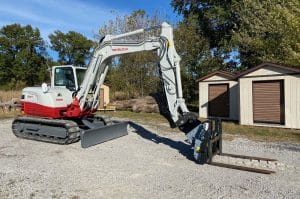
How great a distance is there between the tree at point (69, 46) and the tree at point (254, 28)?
3157 cm

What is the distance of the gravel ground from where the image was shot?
5559 mm

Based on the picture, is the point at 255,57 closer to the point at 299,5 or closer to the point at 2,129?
the point at 299,5

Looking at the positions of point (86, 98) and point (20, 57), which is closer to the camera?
point (86, 98)

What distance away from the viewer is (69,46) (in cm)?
5809

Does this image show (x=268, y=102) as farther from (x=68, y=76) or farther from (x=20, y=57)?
(x=20, y=57)

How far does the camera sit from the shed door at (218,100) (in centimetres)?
1683

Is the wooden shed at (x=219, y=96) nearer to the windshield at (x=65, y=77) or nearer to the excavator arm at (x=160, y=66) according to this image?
the excavator arm at (x=160, y=66)

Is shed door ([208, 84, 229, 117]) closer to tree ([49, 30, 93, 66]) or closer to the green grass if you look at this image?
the green grass

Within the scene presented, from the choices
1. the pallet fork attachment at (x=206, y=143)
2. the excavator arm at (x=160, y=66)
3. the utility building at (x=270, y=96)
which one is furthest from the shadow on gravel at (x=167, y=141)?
the utility building at (x=270, y=96)

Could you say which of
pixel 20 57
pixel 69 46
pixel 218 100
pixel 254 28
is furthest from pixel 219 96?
pixel 69 46

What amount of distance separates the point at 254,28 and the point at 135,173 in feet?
60.5

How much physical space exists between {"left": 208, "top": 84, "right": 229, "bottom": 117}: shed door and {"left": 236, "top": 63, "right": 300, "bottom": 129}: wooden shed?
7.38 ft

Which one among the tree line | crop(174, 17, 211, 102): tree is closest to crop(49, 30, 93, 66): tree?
the tree line

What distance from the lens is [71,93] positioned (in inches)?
412
